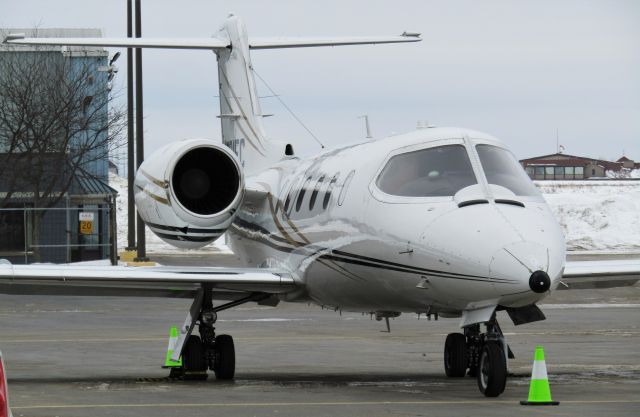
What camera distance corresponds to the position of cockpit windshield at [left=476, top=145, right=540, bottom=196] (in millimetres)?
12008

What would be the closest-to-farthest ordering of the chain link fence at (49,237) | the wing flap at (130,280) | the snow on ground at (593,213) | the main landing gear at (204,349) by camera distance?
the wing flap at (130,280), the main landing gear at (204,349), the chain link fence at (49,237), the snow on ground at (593,213)

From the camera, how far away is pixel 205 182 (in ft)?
52.6

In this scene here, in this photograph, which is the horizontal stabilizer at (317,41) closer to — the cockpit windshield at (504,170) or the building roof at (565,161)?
the cockpit windshield at (504,170)

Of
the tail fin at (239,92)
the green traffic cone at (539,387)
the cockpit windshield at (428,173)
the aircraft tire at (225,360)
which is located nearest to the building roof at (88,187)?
the tail fin at (239,92)

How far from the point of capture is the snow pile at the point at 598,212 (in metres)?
63.7

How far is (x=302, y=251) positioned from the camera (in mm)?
14703

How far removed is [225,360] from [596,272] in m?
4.20

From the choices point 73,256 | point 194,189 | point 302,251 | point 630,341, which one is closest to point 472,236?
point 302,251

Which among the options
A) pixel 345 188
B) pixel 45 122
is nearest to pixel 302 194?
pixel 345 188

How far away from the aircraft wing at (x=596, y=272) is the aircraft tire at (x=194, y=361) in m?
4.07

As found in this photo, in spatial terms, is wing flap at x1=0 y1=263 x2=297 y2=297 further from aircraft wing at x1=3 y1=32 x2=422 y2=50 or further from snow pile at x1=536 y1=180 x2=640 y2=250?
snow pile at x1=536 y1=180 x2=640 y2=250

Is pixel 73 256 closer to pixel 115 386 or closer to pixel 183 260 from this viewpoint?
pixel 183 260

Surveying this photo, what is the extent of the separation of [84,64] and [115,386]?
32576mm

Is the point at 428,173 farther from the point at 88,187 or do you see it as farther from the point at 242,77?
the point at 88,187
